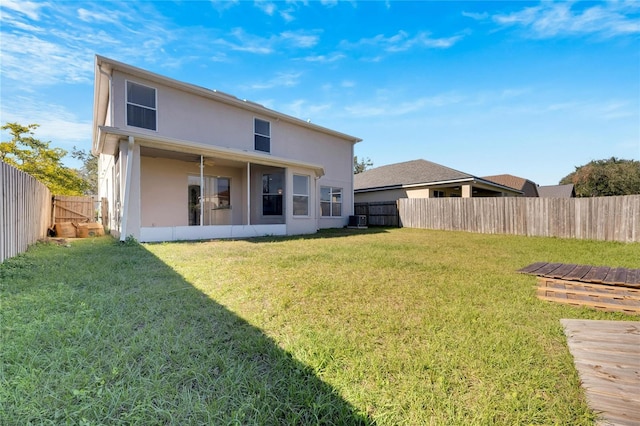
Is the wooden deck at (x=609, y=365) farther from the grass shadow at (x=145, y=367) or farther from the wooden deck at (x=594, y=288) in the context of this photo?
the grass shadow at (x=145, y=367)

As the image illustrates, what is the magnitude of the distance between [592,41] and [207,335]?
12896 mm

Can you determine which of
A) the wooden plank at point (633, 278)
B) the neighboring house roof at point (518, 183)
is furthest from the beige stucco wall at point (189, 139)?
the neighboring house roof at point (518, 183)

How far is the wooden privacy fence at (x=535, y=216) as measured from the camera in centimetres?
959

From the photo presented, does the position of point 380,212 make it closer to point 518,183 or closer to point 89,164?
point 518,183

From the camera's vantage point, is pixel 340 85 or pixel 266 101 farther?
pixel 266 101

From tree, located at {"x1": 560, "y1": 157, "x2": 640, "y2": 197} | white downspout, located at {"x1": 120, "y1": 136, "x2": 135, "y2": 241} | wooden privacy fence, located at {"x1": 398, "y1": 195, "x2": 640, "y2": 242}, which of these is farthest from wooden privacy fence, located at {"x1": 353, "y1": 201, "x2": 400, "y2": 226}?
tree, located at {"x1": 560, "y1": 157, "x2": 640, "y2": 197}

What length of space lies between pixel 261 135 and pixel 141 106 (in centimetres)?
→ 477

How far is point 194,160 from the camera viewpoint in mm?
10656

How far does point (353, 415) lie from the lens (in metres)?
1.55

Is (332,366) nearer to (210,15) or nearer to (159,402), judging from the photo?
(159,402)

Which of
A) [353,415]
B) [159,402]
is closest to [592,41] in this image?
[353,415]

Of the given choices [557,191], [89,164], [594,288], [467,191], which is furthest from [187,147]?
[89,164]

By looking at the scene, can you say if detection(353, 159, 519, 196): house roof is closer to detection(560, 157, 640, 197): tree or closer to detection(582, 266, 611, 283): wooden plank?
detection(582, 266, 611, 283): wooden plank

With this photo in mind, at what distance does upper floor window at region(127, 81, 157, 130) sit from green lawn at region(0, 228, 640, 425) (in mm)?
6671
